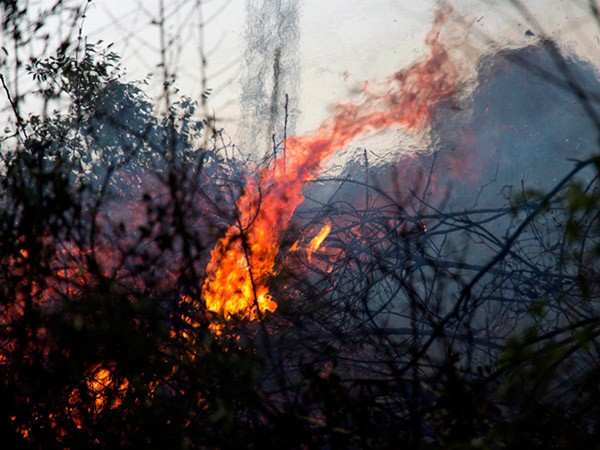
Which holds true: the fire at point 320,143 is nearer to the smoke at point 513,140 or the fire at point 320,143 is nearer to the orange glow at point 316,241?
the orange glow at point 316,241

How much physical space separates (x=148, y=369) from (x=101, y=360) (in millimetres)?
311

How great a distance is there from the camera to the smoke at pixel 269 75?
11508mm

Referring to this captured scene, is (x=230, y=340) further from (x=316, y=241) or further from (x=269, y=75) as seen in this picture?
(x=269, y=75)

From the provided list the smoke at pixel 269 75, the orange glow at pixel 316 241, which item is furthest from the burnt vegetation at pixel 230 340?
the smoke at pixel 269 75

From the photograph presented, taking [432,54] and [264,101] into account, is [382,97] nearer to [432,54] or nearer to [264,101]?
[432,54]

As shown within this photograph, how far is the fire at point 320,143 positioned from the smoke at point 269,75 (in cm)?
157

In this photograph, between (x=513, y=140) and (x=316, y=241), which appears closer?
(x=316, y=241)

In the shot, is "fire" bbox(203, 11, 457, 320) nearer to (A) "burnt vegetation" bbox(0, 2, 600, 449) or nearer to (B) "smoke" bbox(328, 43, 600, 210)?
(A) "burnt vegetation" bbox(0, 2, 600, 449)

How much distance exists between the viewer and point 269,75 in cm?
1329

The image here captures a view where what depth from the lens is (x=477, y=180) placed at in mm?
15156

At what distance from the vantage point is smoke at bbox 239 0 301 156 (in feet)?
37.8

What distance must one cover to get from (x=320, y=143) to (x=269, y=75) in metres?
4.98

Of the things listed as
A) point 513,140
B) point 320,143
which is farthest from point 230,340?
point 513,140

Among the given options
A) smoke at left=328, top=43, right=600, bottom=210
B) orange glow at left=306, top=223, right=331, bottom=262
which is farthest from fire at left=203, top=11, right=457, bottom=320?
smoke at left=328, top=43, right=600, bottom=210
